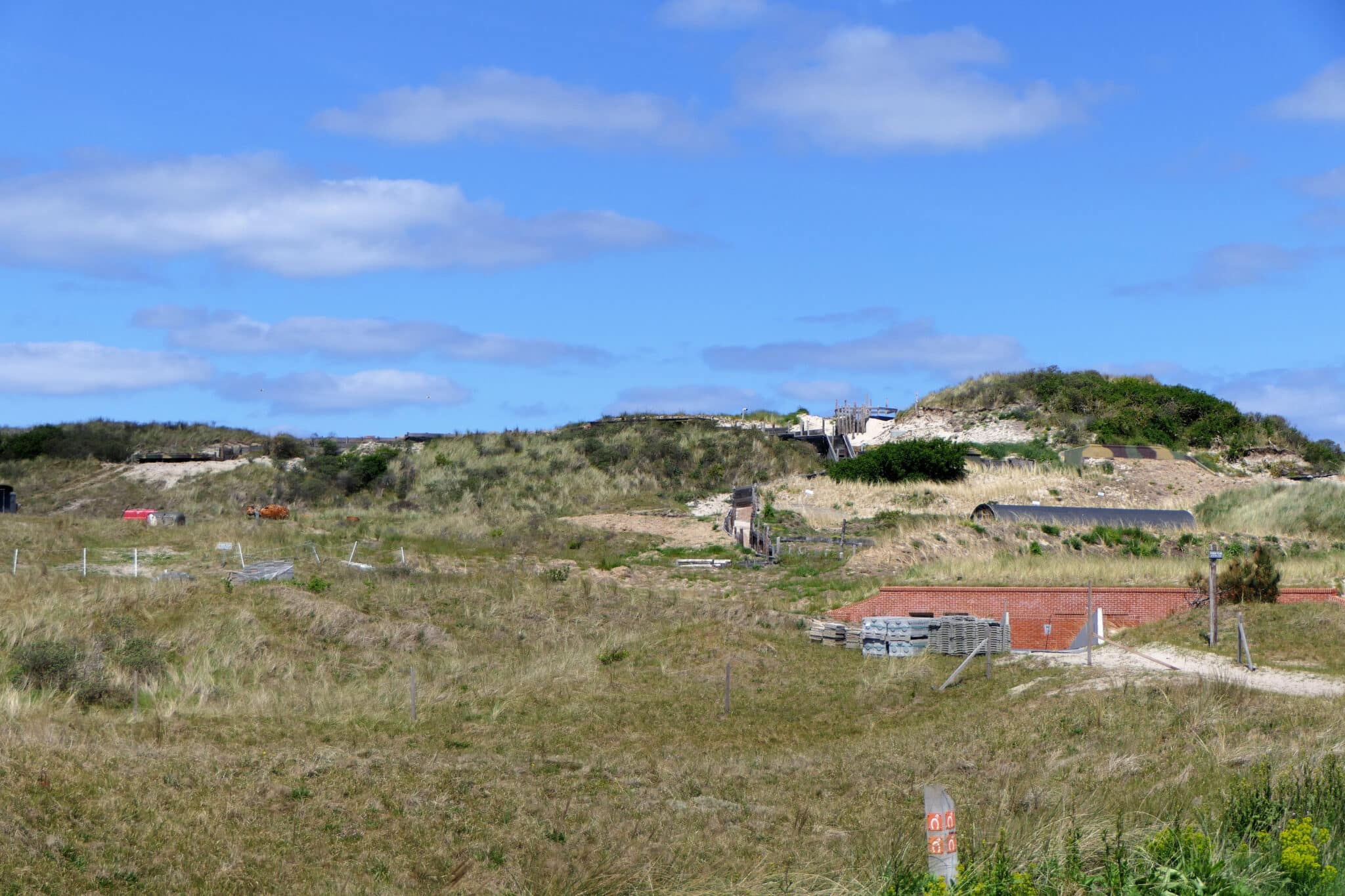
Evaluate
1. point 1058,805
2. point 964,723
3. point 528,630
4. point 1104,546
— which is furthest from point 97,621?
point 1104,546

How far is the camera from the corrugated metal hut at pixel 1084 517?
43.0 meters

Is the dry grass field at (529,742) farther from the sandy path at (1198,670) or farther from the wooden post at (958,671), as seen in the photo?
the sandy path at (1198,670)

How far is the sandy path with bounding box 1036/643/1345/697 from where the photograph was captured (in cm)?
2047

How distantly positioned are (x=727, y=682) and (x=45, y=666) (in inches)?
473

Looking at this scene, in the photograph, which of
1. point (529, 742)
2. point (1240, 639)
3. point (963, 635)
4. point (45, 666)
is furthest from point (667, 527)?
point (529, 742)

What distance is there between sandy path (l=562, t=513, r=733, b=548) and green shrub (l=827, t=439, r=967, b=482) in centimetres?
995

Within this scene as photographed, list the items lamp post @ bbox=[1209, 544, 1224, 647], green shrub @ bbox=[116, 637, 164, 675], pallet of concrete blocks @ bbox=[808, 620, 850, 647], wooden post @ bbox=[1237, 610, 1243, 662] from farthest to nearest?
pallet of concrete blocks @ bbox=[808, 620, 850, 647] < green shrub @ bbox=[116, 637, 164, 675] < lamp post @ bbox=[1209, 544, 1224, 647] < wooden post @ bbox=[1237, 610, 1243, 662]

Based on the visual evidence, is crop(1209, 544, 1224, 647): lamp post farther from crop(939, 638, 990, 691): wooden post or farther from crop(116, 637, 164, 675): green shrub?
crop(116, 637, 164, 675): green shrub

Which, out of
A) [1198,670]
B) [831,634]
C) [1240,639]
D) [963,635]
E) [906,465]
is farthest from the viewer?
[906,465]

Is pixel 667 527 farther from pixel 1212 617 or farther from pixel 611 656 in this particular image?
pixel 1212 617

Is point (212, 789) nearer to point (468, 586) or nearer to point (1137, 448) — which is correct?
point (468, 586)

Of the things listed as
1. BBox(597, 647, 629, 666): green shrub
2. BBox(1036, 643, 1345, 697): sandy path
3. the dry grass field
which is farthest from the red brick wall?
BBox(597, 647, 629, 666): green shrub

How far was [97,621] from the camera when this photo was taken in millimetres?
25875

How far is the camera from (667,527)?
45.2 metres
